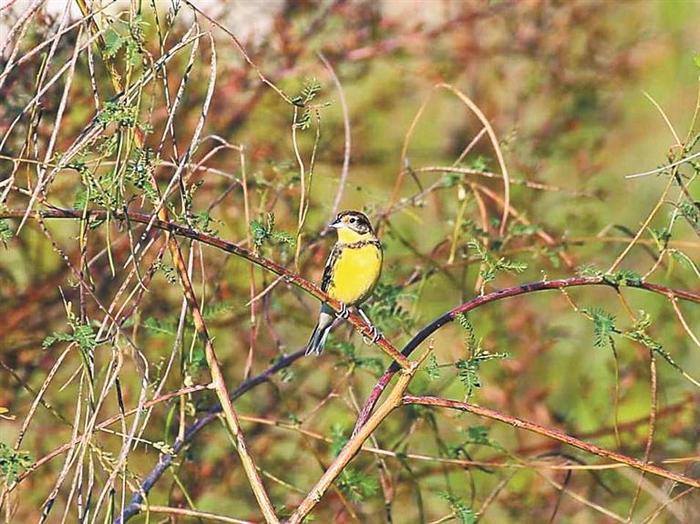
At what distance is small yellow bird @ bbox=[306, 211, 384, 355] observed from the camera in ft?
10.9

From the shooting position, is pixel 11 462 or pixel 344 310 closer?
pixel 11 462

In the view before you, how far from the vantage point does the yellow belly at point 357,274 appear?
330 cm

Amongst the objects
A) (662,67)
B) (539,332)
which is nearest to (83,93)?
(539,332)

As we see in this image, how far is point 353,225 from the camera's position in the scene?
3371 millimetres

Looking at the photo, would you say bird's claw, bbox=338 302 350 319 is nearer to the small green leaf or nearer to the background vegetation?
the background vegetation

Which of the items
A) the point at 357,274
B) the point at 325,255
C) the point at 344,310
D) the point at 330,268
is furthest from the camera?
the point at 325,255

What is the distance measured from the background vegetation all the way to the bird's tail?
6cm

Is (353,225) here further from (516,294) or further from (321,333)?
(516,294)

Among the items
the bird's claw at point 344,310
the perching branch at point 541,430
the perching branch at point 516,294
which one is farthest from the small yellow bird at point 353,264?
the perching branch at point 541,430

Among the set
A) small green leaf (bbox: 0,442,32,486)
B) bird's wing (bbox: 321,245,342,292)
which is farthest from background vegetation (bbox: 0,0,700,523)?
bird's wing (bbox: 321,245,342,292)

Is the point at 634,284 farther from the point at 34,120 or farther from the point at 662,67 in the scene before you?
the point at 662,67

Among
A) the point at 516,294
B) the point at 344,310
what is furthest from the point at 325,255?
the point at 516,294

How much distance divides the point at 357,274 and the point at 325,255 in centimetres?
57

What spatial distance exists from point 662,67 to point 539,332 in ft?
7.66
